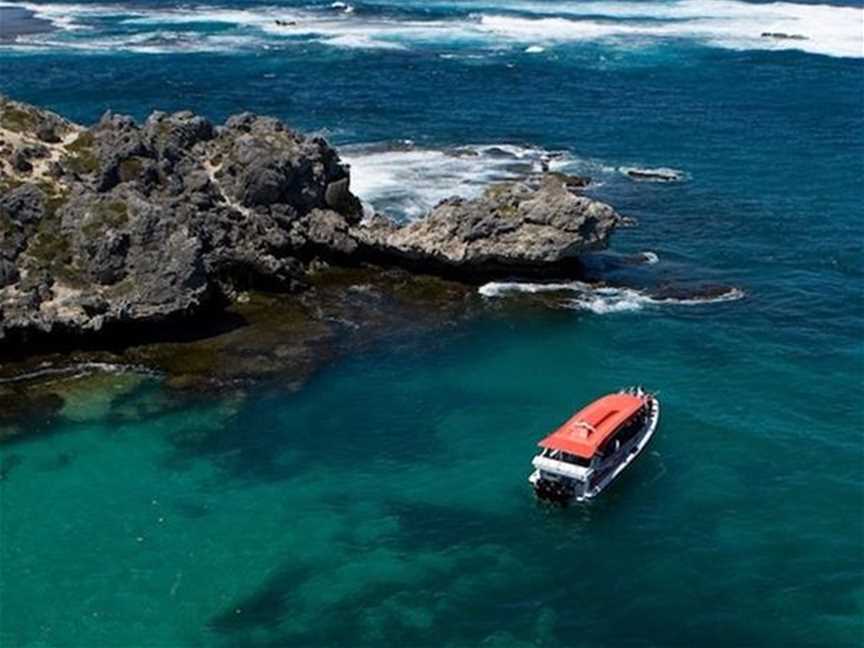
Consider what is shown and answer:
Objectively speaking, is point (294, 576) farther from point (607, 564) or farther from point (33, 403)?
point (33, 403)

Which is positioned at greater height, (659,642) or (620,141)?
(620,141)

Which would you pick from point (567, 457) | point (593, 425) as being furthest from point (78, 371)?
point (593, 425)

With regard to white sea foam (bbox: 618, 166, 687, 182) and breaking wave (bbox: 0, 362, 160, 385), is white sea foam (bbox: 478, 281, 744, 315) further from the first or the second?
white sea foam (bbox: 618, 166, 687, 182)

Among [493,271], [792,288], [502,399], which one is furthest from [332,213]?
[792,288]

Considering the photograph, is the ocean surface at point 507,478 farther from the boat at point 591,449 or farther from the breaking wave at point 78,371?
the boat at point 591,449

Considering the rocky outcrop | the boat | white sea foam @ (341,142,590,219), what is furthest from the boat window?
white sea foam @ (341,142,590,219)

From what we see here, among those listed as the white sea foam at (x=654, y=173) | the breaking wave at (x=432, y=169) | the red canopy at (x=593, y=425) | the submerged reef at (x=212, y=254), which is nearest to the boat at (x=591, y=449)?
the red canopy at (x=593, y=425)

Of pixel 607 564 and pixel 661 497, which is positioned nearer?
pixel 607 564
